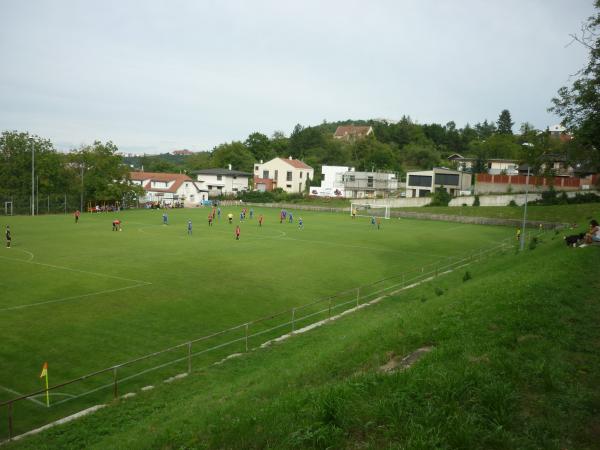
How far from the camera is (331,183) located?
355ft

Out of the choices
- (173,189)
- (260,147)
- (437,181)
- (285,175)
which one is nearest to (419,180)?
(437,181)

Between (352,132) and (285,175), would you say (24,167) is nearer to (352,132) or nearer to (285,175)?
(285,175)

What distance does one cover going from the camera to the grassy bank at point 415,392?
22.2ft

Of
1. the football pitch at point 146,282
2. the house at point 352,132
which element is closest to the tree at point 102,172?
the football pitch at point 146,282

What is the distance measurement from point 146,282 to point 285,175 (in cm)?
8512

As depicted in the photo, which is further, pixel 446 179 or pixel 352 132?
pixel 352 132

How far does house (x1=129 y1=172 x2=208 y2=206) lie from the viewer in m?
91.5

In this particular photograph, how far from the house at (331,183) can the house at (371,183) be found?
262 cm

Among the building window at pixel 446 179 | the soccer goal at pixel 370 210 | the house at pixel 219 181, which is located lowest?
the soccer goal at pixel 370 210

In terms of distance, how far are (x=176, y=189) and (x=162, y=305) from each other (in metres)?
76.9

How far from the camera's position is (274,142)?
145m

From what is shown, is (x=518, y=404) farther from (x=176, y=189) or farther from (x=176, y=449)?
(x=176, y=189)

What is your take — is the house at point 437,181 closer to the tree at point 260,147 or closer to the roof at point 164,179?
the roof at point 164,179

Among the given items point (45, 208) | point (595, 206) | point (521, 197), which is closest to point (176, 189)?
point (45, 208)
